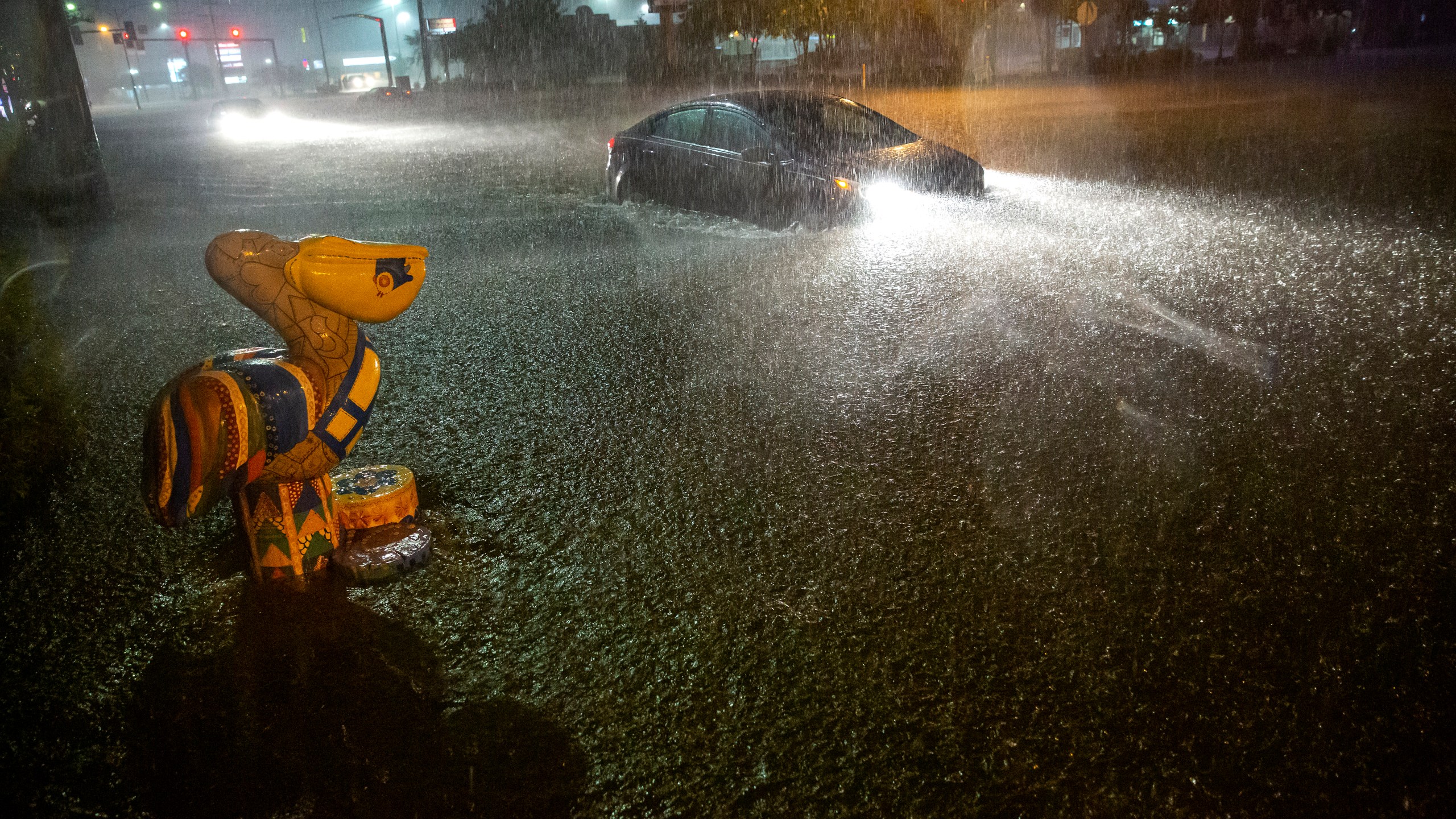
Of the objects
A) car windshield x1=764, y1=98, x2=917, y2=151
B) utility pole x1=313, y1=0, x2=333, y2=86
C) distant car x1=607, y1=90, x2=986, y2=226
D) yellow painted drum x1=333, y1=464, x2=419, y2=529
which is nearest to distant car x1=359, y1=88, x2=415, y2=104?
utility pole x1=313, y1=0, x2=333, y2=86

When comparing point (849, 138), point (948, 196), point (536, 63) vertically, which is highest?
point (536, 63)

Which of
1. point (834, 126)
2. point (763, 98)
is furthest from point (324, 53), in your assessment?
point (834, 126)

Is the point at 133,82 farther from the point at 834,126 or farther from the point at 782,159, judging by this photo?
the point at 782,159

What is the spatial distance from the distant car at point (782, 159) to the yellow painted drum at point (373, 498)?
223 inches

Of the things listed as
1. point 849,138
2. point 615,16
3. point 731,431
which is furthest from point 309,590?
point 615,16

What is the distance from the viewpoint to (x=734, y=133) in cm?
874

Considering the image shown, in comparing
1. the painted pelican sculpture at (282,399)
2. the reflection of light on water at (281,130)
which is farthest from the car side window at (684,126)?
the reflection of light on water at (281,130)

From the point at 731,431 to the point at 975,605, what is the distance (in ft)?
5.14

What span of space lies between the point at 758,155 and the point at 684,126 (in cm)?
146

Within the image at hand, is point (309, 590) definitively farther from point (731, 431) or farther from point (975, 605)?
point (975, 605)

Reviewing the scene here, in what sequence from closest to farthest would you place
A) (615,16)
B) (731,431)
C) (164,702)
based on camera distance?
(164,702) → (731,431) → (615,16)

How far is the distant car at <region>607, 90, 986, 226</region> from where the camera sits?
8.13 metres

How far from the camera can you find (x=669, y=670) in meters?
2.50

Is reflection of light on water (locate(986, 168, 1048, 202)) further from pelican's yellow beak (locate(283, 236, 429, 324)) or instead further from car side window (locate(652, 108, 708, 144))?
pelican's yellow beak (locate(283, 236, 429, 324))
